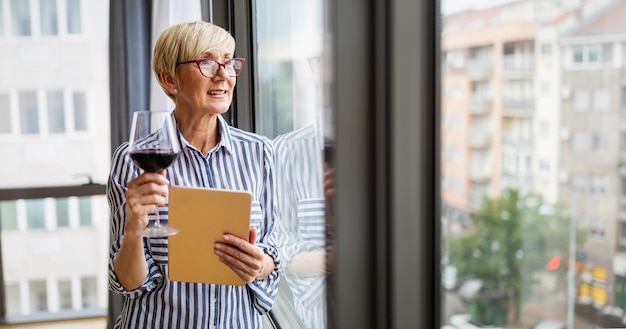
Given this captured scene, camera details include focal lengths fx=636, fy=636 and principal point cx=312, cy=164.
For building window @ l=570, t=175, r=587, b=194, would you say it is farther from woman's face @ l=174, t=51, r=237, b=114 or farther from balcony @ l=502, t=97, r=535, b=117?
woman's face @ l=174, t=51, r=237, b=114

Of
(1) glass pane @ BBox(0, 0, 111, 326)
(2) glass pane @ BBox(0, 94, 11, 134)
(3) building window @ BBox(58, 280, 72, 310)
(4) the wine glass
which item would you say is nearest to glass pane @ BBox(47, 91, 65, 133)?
(1) glass pane @ BBox(0, 0, 111, 326)

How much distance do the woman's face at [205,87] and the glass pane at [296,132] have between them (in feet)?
0.75

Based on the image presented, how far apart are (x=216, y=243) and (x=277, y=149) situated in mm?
619

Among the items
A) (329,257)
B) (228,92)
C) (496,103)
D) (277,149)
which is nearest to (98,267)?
(277,149)

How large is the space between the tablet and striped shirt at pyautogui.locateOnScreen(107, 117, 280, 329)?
147mm

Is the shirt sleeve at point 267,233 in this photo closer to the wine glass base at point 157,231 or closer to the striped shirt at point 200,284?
the striped shirt at point 200,284

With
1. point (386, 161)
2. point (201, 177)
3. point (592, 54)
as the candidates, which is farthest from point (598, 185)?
point (201, 177)

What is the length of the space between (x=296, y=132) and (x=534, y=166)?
39.3 inches

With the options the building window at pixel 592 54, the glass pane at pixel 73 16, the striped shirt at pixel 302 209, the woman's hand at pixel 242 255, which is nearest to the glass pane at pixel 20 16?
the glass pane at pixel 73 16

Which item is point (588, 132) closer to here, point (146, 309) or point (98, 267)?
point (146, 309)

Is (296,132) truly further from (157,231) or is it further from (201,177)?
(157,231)

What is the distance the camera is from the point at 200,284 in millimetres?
1506

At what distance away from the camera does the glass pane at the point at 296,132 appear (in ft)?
4.83

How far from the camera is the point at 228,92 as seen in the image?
1.55m
